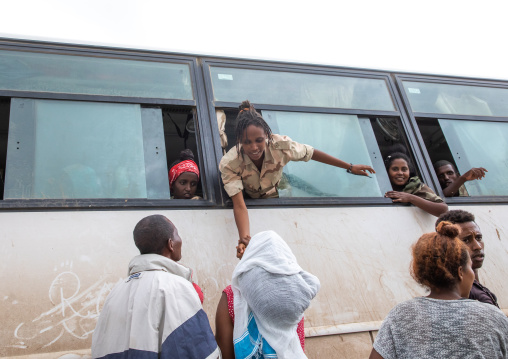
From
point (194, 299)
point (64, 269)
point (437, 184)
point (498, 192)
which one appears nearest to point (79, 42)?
point (64, 269)

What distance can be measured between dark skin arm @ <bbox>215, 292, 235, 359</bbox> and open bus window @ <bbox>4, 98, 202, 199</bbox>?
1.26 m

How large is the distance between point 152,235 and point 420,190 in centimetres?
241

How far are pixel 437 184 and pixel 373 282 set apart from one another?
1.18m

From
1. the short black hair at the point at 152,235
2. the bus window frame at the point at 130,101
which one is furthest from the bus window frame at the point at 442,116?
the short black hair at the point at 152,235

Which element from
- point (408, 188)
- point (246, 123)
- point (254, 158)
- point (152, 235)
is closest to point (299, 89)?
point (246, 123)

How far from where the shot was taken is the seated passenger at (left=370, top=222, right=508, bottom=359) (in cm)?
158

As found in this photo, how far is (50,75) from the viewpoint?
3271 mm

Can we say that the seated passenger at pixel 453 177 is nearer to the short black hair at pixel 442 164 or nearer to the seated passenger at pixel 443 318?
the short black hair at pixel 442 164

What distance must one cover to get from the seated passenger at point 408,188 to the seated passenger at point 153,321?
2196mm

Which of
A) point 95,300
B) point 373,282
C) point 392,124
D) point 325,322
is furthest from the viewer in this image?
point 392,124

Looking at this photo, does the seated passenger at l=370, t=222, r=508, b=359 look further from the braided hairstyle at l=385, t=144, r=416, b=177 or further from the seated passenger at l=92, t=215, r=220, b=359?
the braided hairstyle at l=385, t=144, r=416, b=177

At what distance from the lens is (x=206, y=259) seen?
2.85 m

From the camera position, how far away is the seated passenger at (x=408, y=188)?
3477 mm

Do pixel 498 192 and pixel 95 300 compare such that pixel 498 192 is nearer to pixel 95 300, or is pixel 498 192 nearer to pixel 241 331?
pixel 241 331
